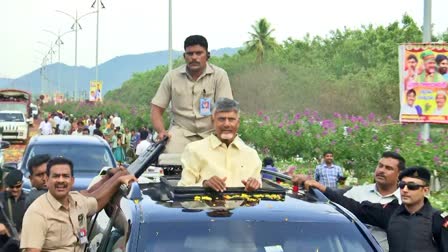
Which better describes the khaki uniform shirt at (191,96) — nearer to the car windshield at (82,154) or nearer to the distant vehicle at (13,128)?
the car windshield at (82,154)

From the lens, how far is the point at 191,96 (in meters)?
8.14

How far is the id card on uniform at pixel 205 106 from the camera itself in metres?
7.96

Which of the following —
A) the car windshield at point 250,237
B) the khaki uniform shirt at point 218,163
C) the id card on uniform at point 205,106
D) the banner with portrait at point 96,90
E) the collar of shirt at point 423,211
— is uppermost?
the banner with portrait at point 96,90

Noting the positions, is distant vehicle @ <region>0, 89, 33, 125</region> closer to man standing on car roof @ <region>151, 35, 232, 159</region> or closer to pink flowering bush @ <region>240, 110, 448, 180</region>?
pink flowering bush @ <region>240, 110, 448, 180</region>

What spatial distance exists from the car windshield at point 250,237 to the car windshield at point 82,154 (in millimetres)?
8995

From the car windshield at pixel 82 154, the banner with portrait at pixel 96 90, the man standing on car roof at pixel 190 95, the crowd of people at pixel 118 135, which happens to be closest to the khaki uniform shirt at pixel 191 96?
the man standing on car roof at pixel 190 95

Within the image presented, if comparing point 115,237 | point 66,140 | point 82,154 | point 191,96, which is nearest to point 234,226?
point 115,237

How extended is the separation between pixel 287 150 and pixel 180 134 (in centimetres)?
1548

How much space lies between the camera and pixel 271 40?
10125 centimetres

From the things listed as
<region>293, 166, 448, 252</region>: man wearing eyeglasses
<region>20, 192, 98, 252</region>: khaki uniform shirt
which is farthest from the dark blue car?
<region>293, 166, 448, 252</region>: man wearing eyeglasses

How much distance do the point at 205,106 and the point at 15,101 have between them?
5298 centimetres

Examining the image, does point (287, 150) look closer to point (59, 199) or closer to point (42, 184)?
point (42, 184)

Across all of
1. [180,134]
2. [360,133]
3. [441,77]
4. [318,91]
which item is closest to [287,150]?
[360,133]

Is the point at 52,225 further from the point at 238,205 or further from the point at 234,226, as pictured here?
the point at 234,226
